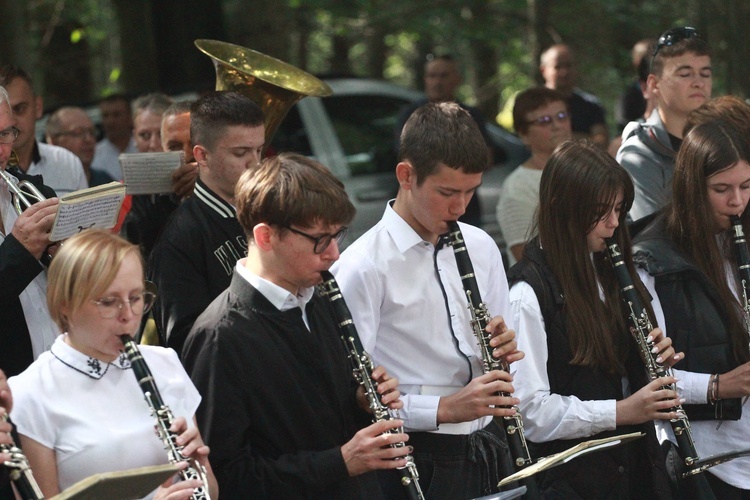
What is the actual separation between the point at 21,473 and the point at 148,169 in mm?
2244

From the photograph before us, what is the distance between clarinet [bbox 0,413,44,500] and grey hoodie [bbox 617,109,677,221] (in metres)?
3.14

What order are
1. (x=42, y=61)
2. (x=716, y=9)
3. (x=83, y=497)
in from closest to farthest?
(x=83, y=497) < (x=716, y=9) < (x=42, y=61)

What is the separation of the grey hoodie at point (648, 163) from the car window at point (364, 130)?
3412 millimetres

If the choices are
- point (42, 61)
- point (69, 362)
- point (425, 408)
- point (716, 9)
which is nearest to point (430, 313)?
point (425, 408)

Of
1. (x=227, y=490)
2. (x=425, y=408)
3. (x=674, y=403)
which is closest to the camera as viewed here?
(x=227, y=490)

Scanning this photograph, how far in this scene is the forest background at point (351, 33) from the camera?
8.61 m

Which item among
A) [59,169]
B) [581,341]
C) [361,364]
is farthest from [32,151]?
[581,341]

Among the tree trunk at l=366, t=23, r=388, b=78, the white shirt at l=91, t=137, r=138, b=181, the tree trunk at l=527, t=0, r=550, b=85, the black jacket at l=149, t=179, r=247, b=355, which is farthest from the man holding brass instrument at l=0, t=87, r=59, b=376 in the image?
the tree trunk at l=366, t=23, r=388, b=78

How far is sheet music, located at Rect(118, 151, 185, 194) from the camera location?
191 inches

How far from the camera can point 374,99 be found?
29.4ft

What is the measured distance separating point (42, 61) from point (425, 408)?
1152 cm

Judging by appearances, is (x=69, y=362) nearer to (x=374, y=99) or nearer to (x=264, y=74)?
(x=264, y=74)

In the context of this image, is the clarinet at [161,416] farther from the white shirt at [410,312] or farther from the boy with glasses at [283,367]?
the white shirt at [410,312]

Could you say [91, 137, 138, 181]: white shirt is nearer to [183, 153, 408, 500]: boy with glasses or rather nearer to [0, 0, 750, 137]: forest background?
[0, 0, 750, 137]: forest background
